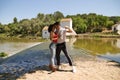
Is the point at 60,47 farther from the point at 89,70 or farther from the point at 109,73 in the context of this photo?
the point at 109,73

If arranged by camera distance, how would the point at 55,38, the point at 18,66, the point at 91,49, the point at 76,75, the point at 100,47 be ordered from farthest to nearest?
the point at 100,47 < the point at 91,49 < the point at 18,66 < the point at 55,38 < the point at 76,75

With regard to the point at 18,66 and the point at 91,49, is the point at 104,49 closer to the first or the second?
the point at 91,49

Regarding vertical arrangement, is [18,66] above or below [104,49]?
above

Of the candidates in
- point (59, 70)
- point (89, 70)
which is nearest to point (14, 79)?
point (59, 70)

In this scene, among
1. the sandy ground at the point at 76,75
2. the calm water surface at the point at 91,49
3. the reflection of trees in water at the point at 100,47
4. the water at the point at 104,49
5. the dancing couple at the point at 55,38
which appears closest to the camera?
the sandy ground at the point at 76,75

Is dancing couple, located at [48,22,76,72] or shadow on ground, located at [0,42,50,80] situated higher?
dancing couple, located at [48,22,76,72]

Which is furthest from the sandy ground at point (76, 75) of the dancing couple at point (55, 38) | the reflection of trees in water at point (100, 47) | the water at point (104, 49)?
the reflection of trees in water at point (100, 47)

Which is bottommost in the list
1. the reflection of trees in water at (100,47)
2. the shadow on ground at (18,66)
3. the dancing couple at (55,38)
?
the reflection of trees in water at (100,47)

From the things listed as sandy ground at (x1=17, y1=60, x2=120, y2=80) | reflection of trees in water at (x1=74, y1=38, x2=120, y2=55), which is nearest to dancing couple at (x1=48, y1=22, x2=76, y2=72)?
sandy ground at (x1=17, y1=60, x2=120, y2=80)

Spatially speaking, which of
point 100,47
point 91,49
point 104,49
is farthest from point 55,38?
point 100,47

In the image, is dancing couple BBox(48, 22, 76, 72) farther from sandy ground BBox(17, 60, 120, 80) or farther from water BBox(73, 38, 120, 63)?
water BBox(73, 38, 120, 63)

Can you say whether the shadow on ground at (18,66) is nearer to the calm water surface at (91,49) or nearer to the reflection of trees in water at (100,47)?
the calm water surface at (91,49)

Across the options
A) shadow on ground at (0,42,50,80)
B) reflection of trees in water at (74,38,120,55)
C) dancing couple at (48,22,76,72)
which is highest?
dancing couple at (48,22,76,72)

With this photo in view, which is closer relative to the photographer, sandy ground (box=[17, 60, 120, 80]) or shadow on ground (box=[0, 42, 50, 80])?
sandy ground (box=[17, 60, 120, 80])
